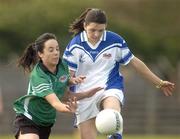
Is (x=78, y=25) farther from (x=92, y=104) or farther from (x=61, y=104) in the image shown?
(x=61, y=104)

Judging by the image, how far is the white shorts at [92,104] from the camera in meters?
11.3

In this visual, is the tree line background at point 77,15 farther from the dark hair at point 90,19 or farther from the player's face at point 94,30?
the player's face at point 94,30

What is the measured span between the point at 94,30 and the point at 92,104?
1.05m

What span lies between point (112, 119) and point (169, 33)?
82.2 ft

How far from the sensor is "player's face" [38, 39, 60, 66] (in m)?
10.4

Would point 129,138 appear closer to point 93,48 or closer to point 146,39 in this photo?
point 146,39

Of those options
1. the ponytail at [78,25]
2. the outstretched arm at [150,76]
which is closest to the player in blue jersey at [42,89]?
the ponytail at [78,25]

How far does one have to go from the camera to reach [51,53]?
10.4 m

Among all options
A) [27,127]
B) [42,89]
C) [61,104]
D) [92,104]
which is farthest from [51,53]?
[92,104]

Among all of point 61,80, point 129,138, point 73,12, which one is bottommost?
point 129,138

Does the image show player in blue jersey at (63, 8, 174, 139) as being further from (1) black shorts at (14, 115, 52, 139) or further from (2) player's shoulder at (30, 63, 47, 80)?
(1) black shorts at (14, 115, 52, 139)

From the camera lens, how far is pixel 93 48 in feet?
37.1

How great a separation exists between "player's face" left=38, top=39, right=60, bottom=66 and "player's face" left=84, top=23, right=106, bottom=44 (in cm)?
65

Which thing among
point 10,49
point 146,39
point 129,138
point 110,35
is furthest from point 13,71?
point 110,35
